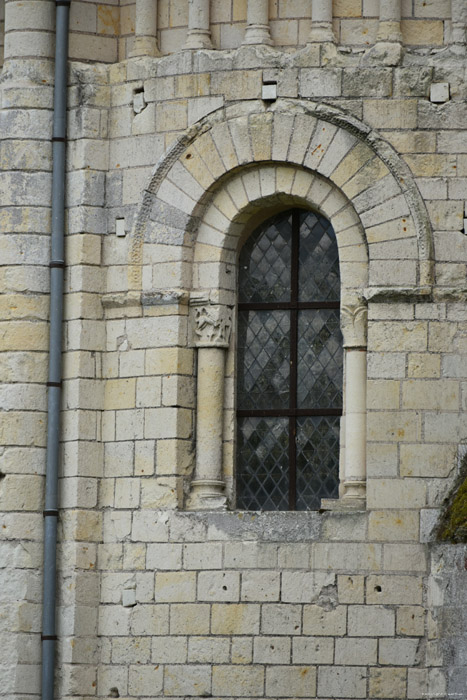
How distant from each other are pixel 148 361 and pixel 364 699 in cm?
343

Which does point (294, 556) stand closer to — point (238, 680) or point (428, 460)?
point (238, 680)

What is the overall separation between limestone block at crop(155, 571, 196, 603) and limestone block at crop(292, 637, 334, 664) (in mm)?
987

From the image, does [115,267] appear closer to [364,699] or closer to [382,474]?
[382,474]

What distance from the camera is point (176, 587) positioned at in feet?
49.2

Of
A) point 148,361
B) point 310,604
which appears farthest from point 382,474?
point 148,361

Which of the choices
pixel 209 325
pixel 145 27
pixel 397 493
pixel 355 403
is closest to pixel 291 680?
pixel 397 493

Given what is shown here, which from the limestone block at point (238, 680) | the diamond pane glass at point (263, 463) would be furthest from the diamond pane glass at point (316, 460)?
the limestone block at point (238, 680)

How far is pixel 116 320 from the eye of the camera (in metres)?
15.6

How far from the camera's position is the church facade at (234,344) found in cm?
1466

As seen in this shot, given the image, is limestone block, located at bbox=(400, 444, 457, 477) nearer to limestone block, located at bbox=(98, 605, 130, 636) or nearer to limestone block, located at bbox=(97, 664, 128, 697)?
limestone block, located at bbox=(98, 605, 130, 636)

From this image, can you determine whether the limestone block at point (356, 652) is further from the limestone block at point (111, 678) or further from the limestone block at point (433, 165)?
the limestone block at point (433, 165)

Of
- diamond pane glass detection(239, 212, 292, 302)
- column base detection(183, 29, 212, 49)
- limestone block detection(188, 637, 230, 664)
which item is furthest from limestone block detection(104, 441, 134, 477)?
column base detection(183, 29, 212, 49)

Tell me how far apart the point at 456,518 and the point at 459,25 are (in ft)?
13.8

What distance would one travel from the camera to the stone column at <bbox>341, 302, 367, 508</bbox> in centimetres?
1490
